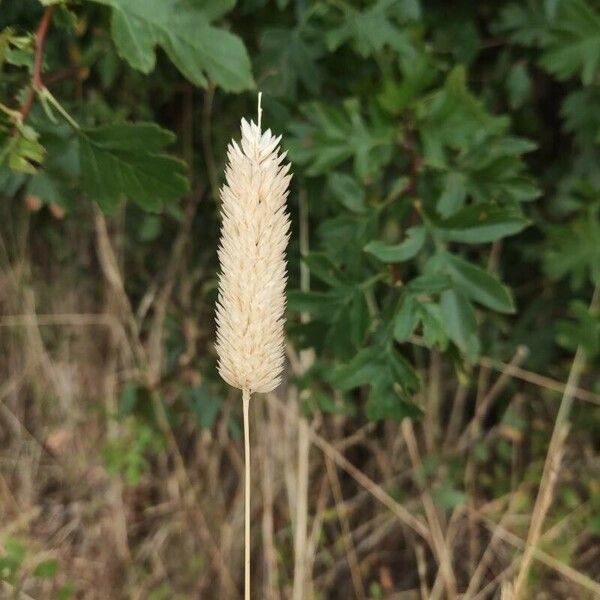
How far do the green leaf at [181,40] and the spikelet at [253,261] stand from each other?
0.77 feet

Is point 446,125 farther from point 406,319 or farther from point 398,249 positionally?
point 406,319

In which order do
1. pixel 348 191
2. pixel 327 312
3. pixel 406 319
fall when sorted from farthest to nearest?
pixel 348 191 → pixel 327 312 → pixel 406 319

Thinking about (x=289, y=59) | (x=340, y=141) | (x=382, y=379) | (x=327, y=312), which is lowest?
(x=382, y=379)

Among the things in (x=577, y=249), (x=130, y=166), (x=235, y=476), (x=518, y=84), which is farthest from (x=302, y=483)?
(x=518, y=84)

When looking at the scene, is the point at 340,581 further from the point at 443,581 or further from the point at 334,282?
the point at 334,282

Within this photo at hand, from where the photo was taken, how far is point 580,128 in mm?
1611

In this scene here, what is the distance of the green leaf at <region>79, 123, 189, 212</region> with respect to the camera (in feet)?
3.48

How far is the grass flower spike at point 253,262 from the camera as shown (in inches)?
32.6

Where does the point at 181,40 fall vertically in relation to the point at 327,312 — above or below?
above

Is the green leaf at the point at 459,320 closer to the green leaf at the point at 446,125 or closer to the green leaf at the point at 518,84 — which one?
the green leaf at the point at 446,125

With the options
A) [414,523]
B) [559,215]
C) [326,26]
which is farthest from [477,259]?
[326,26]

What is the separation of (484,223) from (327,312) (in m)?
0.28

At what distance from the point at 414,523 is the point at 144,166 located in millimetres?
1116

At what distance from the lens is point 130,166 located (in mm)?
1074
